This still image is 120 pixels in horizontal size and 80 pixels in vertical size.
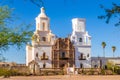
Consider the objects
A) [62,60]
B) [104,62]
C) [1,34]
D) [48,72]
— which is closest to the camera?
[1,34]

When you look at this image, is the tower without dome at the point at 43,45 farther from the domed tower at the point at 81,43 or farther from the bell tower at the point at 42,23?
the domed tower at the point at 81,43

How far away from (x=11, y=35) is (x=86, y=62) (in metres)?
74.3

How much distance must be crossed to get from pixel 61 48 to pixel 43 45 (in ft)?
14.9

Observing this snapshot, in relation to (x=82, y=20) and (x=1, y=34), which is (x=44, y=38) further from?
(x=1, y=34)

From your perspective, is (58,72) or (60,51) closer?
(58,72)

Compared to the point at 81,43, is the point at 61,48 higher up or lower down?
lower down

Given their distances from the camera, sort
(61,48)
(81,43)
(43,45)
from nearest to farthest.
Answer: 1. (43,45)
2. (81,43)
3. (61,48)

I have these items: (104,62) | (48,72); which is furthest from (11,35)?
(104,62)

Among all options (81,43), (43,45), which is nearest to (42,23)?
(43,45)

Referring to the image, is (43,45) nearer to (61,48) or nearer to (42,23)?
(61,48)

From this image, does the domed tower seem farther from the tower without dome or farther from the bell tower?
the bell tower

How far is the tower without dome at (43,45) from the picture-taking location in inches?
3634

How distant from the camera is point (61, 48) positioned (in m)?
96.0

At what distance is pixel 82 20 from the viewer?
315 ft
